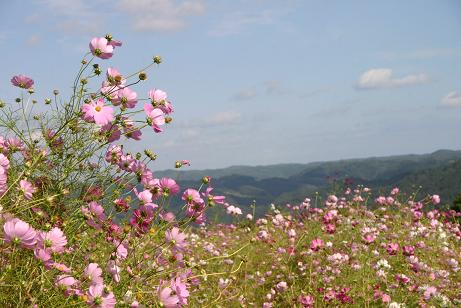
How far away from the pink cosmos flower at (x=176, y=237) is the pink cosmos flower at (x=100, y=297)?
59cm

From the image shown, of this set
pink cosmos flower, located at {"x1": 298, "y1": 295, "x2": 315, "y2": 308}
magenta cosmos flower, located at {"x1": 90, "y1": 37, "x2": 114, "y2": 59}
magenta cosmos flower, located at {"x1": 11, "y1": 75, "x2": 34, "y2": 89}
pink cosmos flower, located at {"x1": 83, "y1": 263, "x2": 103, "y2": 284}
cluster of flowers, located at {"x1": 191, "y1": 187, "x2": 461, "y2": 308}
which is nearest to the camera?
pink cosmos flower, located at {"x1": 83, "y1": 263, "x2": 103, "y2": 284}

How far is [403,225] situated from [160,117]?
571cm

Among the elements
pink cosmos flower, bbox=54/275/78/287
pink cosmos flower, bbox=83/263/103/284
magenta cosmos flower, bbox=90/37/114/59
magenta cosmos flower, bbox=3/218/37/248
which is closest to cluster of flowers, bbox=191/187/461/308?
pink cosmos flower, bbox=83/263/103/284

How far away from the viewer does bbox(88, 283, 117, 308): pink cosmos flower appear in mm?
1902

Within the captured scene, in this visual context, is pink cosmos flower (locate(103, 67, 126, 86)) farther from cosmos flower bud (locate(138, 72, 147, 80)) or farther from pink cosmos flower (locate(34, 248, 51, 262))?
pink cosmos flower (locate(34, 248, 51, 262))

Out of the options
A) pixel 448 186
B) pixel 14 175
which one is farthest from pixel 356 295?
pixel 448 186

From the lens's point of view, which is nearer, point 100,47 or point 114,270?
point 114,270

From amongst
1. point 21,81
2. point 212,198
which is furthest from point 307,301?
point 21,81

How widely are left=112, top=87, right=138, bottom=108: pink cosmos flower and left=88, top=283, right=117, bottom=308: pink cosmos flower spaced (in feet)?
3.50

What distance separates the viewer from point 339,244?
6.07 m

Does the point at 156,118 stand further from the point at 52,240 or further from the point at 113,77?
the point at 52,240

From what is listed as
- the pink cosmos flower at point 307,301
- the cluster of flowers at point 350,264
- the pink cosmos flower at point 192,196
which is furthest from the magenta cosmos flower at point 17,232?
the pink cosmos flower at point 307,301

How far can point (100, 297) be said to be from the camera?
6.28ft

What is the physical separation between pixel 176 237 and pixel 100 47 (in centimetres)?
114
